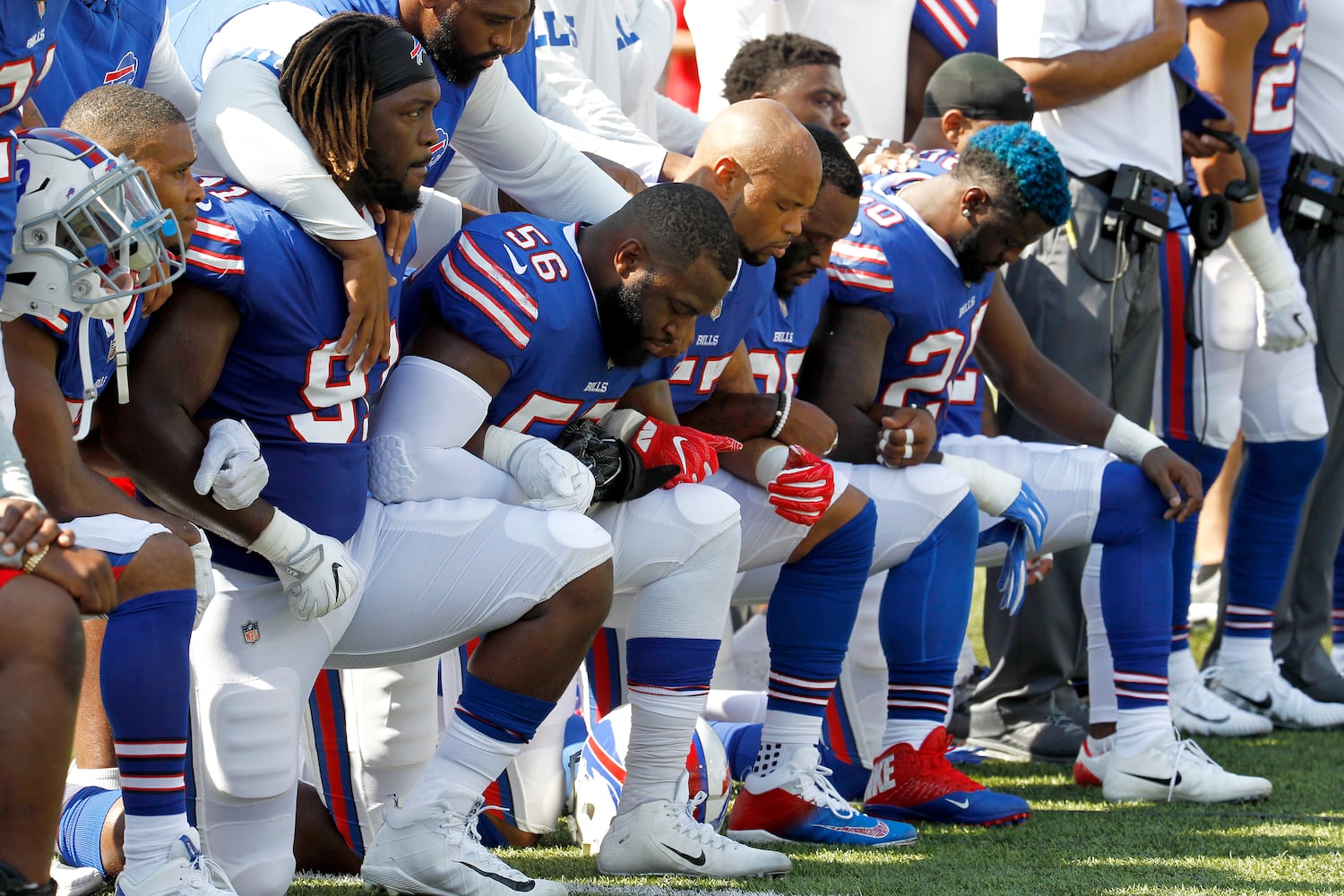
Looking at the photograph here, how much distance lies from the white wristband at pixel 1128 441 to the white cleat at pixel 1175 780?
2.34 ft

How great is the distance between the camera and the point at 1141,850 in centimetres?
330

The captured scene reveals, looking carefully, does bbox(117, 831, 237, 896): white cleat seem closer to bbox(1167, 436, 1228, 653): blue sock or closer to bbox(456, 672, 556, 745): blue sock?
bbox(456, 672, 556, 745): blue sock

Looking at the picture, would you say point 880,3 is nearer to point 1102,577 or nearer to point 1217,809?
point 1102,577

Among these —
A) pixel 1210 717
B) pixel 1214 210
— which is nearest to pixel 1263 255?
pixel 1214 210

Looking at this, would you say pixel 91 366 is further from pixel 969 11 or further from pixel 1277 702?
pixel 1277 702

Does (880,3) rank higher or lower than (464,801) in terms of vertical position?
higher

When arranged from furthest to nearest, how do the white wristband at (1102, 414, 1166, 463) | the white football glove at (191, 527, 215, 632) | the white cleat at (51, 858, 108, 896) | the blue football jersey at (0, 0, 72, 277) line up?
the white wristband at (1102, 414, 1166, 463)
the white cleat at (51, 858, 108, 896)
the white football glove at (191, 527, 215, 632)
the blue football jersey at (0, 0, 72, 277)

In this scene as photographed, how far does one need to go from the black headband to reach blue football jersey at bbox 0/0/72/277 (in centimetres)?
51

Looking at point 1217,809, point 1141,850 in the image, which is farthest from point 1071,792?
point 1141,850

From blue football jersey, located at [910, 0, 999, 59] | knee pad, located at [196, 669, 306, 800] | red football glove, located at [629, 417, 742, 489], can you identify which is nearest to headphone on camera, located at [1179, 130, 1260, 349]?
blue football jersey, located at [910, 0, 999, 59]

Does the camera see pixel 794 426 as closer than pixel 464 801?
No

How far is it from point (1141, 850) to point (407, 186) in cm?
192

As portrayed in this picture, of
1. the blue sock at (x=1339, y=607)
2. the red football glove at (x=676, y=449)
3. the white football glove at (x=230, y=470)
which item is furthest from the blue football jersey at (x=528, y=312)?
the blue sock at (x=1339, y=607)

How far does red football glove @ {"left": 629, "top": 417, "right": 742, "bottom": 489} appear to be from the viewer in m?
3.11
